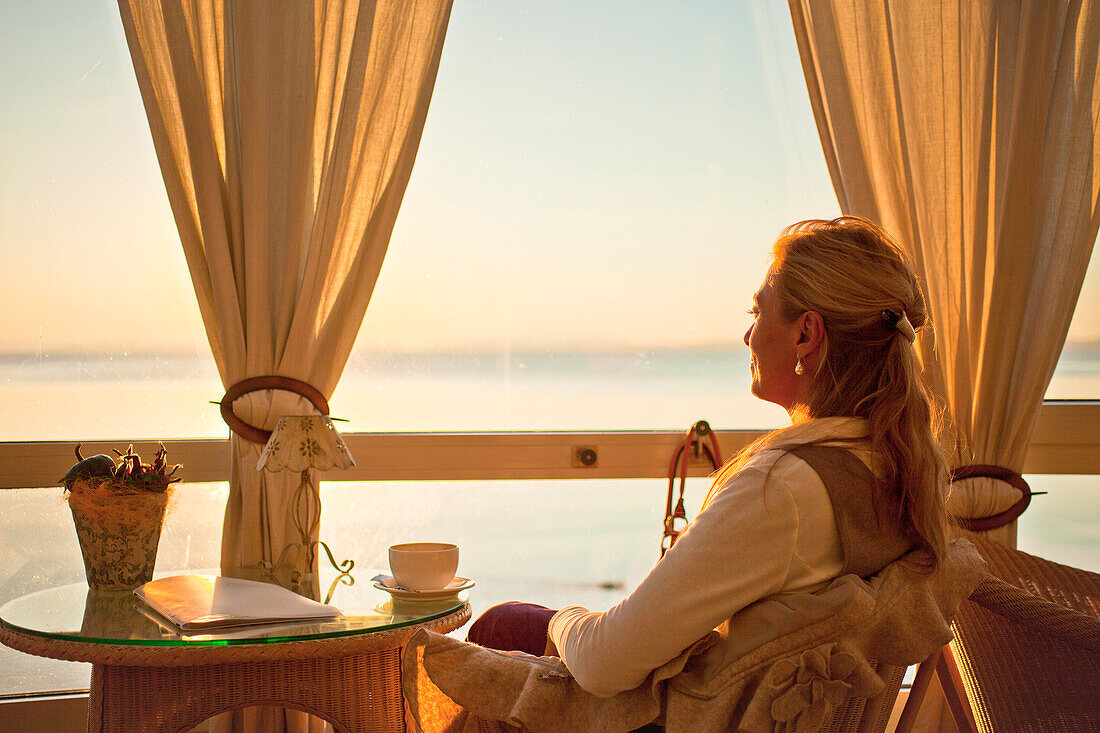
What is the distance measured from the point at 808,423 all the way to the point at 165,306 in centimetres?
194

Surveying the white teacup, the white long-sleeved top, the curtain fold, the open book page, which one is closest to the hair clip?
the white long-sleeved top

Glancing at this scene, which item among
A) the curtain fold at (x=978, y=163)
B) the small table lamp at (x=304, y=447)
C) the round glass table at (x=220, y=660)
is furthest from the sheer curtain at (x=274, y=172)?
the curtain fold at (x=978, y=163)

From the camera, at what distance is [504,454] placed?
8.74 feet

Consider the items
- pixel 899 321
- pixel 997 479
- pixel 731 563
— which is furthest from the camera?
pixel 997 479

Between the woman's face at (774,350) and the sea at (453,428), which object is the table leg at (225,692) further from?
the sea at (453,428)

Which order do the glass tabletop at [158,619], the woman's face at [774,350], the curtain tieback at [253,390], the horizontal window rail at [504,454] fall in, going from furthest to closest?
the horizontal window rail at [504,454] < the curtain tieback at [253,390] < the glass tabletop at [158,619] < the woman's face at [774,350]

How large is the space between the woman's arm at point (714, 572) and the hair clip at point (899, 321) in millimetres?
293

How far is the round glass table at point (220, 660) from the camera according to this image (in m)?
1.52

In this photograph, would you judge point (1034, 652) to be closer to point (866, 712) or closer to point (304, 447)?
point (866, 712)

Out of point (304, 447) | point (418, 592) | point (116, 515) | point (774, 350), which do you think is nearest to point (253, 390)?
point (304, 447)

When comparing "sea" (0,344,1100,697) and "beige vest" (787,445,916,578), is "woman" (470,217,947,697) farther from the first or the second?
"sea" (0,344,1100,697)

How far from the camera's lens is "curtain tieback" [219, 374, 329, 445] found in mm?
2328

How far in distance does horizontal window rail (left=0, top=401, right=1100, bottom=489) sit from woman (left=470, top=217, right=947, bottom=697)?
1.23 m

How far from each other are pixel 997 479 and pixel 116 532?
7.23 feet
